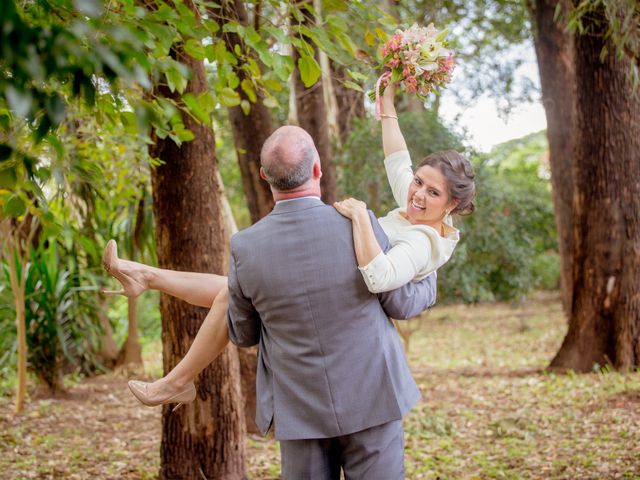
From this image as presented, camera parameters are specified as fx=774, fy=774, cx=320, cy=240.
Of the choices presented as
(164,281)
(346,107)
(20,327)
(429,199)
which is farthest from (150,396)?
(346,107)

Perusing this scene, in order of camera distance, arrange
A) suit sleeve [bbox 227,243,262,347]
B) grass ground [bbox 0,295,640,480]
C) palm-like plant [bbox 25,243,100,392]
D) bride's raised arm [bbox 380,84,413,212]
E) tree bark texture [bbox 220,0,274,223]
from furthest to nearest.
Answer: palm-like plant [bbox 25,243,100,392] < tree bark texture [bbox 220,0,274,223] < grass ground [bbox 0,295,640,480] < bride's raised arm [bbox 380,84,413,212] < suit sleeve [bbox 227,243,262,347]

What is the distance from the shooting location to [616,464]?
4.61 m

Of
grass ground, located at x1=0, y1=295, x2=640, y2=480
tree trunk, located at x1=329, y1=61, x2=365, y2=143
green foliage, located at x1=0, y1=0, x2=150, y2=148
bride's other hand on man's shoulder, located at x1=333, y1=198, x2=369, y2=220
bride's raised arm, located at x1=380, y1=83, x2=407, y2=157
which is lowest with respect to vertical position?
grass ground, located at x1=0, y1=295, x2=640, y2=480

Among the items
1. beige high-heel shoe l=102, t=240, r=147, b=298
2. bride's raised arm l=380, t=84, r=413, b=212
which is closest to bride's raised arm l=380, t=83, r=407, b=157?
bride's raised arm l=380, t=84, r=413, b=212

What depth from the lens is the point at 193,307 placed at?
4.14 metres

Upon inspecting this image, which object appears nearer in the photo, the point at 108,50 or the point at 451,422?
the point at 108,50

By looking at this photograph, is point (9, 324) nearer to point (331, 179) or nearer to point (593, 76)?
point (331, 179)

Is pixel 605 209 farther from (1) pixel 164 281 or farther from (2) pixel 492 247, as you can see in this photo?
(1) pixel 164 281

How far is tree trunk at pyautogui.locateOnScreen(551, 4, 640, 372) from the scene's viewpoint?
7.04 meters

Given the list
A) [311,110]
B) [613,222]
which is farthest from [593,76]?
[311,110]

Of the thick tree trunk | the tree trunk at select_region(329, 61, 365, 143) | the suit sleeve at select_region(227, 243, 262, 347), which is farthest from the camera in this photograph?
the tree trunk at select_region(329, 61, 365, 143)

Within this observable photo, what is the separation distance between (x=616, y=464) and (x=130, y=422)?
3.79 meters

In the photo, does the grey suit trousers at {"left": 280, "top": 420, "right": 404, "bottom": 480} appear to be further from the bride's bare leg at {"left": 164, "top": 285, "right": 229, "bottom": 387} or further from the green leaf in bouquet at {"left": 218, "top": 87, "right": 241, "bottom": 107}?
the green leaf in bouquet at {"left": 218, "top": 87, "right": 241, "bottom": 107}

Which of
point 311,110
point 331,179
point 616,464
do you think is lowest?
point 616,464
